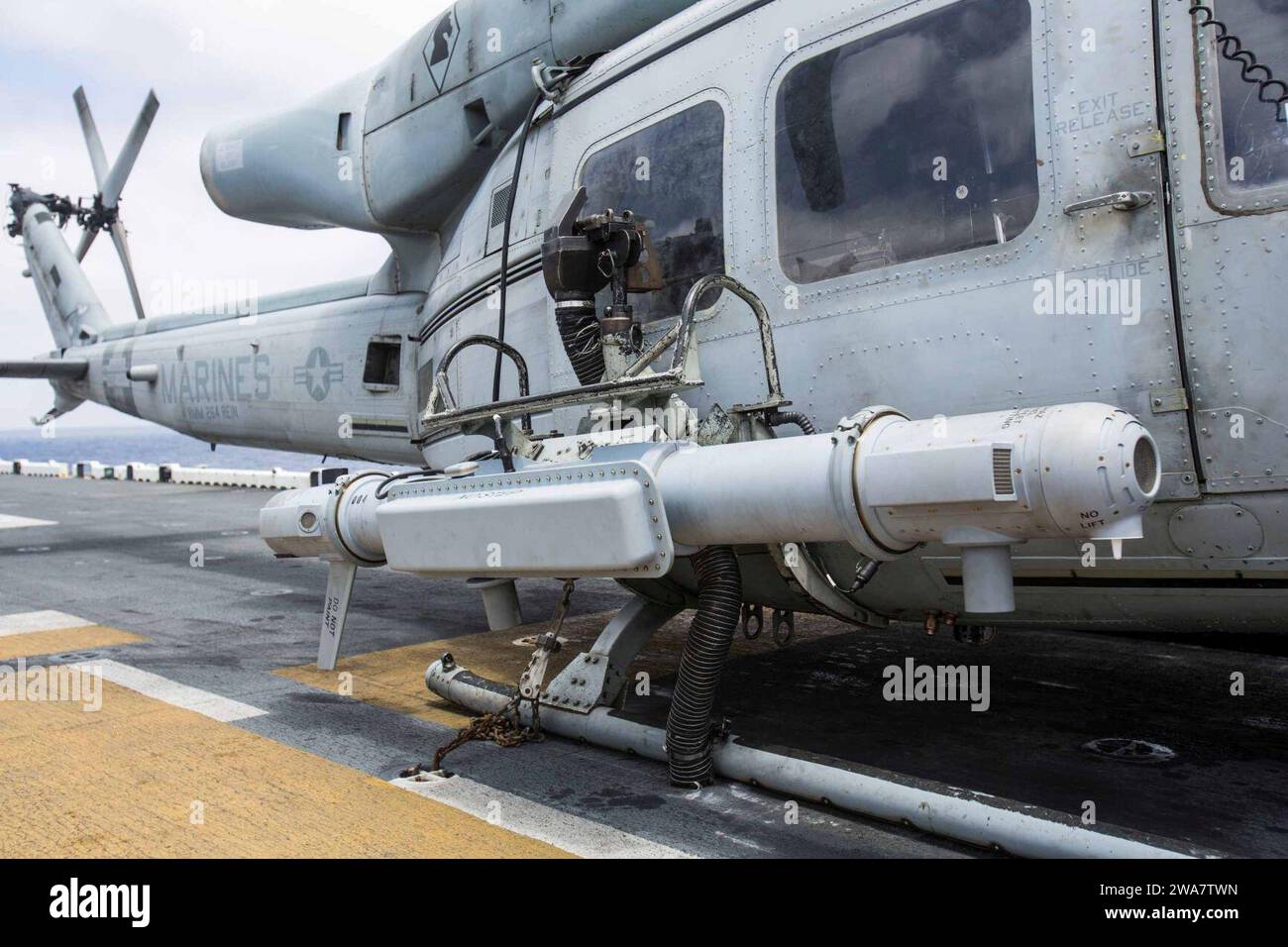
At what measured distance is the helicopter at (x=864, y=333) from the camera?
3.26 meters

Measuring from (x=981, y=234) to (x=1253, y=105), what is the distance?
0.87 meters

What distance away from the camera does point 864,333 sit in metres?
4.11

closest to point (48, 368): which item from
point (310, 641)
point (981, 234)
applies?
point (310, 641)

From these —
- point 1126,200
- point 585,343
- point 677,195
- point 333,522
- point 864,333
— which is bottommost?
point 333,522

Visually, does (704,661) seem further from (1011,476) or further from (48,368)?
(48,368)

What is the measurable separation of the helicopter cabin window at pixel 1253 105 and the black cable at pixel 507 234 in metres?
3.36

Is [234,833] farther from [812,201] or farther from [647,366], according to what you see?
[812,201]

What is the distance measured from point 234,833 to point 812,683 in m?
3.10

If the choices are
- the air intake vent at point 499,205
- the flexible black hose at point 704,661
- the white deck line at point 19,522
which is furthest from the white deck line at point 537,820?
the white deck line at point 19,522

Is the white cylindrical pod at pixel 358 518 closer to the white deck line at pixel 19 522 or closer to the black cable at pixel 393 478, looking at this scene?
the black cable at pixel 393 478

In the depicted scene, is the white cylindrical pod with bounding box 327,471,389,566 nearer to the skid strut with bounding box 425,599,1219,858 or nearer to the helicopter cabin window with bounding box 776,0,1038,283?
the skid strut with bounding box 425,599,1219,858

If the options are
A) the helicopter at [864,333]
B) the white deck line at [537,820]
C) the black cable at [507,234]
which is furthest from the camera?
the black cable at [507,234]

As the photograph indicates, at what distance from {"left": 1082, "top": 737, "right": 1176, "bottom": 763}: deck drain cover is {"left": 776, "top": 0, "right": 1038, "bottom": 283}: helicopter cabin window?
2.21 metres

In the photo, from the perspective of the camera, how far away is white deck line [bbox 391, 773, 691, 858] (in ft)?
11.6
